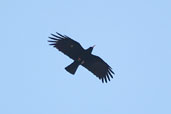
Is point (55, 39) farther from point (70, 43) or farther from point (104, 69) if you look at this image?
point (104, 69)

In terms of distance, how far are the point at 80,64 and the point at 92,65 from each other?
67cm

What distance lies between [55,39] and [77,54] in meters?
1.30

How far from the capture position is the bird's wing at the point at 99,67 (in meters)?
27.9

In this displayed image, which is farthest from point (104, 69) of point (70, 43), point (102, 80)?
point (70, 43)

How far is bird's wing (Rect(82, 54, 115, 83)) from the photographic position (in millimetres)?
27906

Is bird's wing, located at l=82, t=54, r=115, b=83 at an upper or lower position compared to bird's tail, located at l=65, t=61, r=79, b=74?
upper

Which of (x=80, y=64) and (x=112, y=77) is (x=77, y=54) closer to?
(x=80, y=64)

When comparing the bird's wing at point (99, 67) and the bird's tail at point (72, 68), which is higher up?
the bird's wing at point (99, 67)

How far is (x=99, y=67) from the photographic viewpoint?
28281mm

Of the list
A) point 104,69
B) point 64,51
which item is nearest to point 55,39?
point 64,51

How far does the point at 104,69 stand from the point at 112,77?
2.02 ft

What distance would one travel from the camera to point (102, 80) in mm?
28469

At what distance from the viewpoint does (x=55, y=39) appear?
2745 centimetres

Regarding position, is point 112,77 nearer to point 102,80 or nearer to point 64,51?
point 102,80
